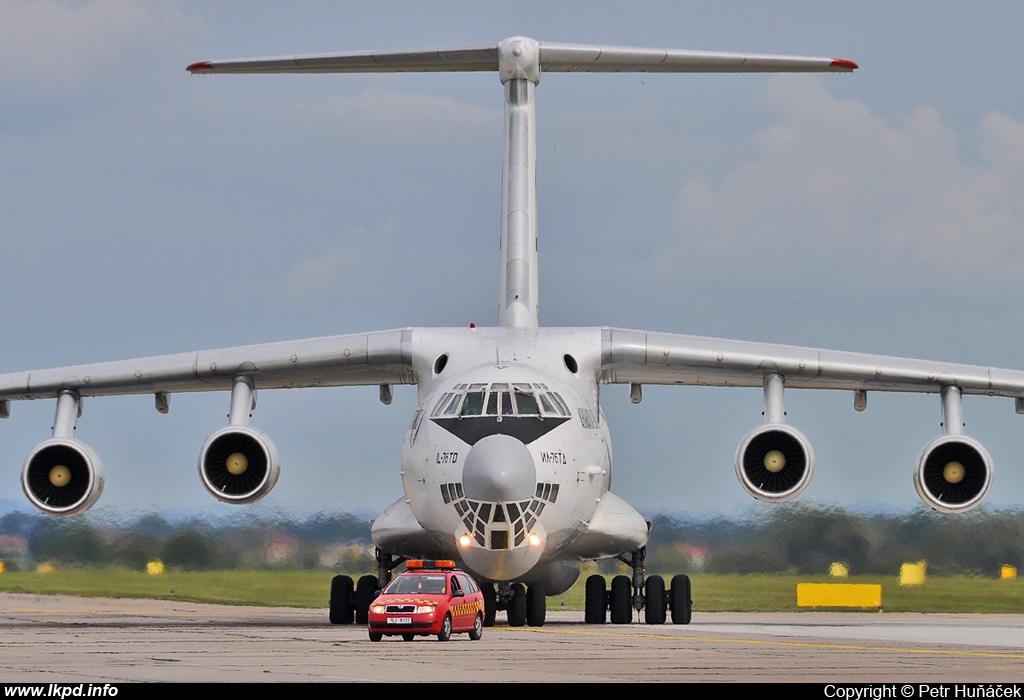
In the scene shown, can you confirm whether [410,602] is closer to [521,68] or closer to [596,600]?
[596,600]

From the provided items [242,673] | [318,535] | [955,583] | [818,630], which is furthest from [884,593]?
[242,673]

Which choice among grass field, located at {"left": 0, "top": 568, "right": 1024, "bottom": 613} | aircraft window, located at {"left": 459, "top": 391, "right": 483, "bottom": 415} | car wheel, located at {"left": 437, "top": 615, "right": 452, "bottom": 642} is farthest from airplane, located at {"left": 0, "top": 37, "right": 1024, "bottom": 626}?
grass field, located at {"left": 0, "top": 568, "right": 1024, "bottom": 613}

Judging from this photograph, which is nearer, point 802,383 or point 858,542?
point 802,383

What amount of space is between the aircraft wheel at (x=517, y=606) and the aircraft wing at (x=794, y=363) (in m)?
2.35

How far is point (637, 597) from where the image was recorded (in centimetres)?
1694

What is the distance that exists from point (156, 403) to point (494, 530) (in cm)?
514

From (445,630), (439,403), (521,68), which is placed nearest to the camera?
(445,630)

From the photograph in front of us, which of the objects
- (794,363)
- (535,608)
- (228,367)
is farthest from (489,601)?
(794,363)

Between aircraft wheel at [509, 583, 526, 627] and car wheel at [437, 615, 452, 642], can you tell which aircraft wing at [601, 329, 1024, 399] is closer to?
aircraft wheel at [509, 583, 526, 627]

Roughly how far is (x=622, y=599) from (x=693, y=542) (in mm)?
3747

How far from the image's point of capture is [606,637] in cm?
1346

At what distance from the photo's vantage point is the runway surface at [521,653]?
8.98m

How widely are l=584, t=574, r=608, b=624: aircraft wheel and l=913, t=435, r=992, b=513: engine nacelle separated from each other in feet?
11.6
